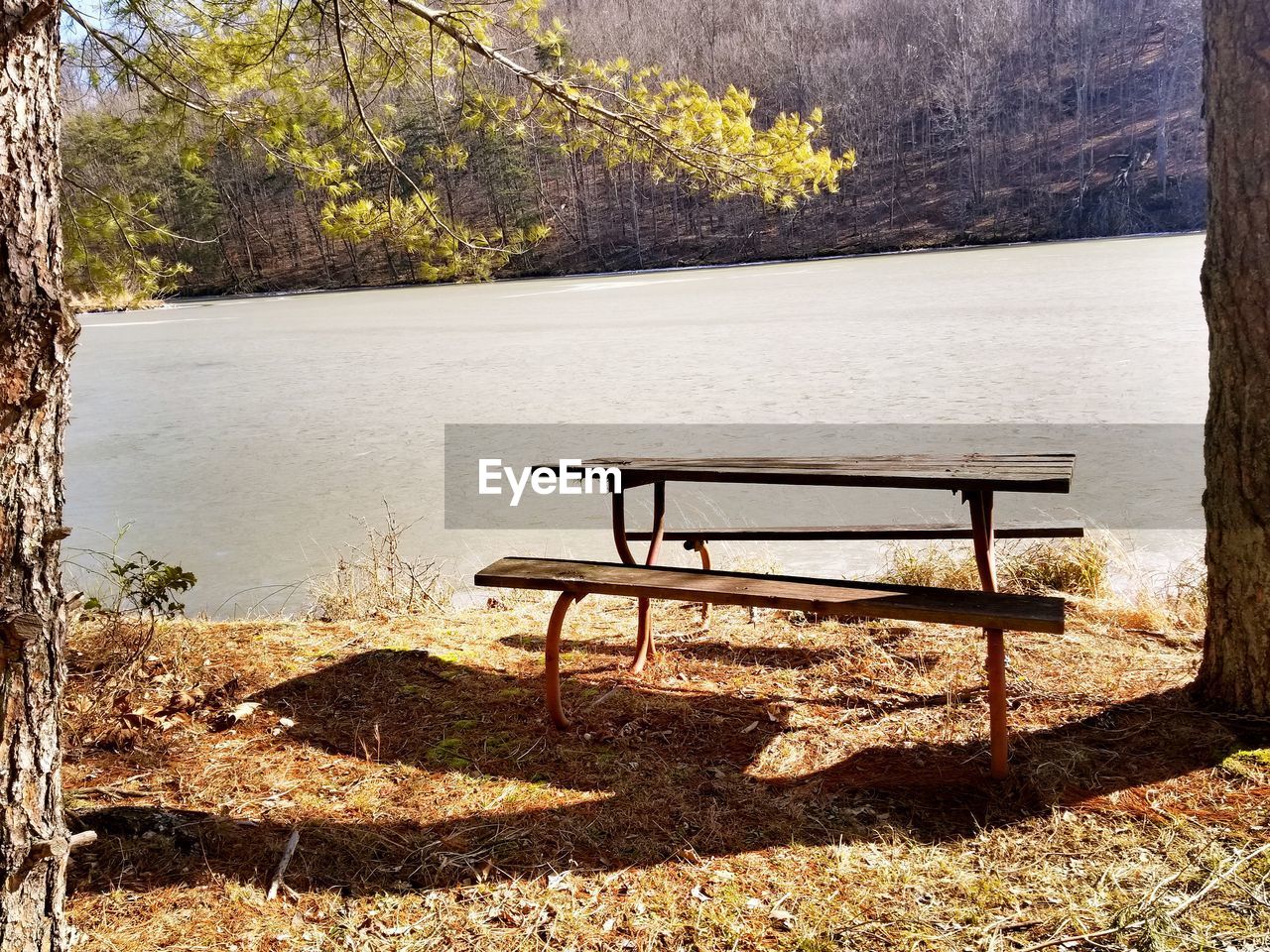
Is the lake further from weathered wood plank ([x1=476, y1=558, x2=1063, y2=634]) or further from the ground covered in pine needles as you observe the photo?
weathered wood plank ([x1=476, y1=558, x2=1063, y2=634])

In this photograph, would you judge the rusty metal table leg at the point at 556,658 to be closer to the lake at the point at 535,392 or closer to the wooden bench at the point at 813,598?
the wooden bench at the point at 813,598

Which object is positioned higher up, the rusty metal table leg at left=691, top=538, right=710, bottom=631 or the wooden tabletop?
the wooden tabletop

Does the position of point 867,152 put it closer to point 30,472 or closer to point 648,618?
point 648,618

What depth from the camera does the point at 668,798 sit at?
232 centimetres

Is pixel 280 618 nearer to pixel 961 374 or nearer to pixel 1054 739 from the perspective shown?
pixel 1054 739

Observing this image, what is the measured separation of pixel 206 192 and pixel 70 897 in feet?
147

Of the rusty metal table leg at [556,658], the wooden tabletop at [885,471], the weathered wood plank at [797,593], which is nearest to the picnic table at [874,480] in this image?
the wooden tabletop at [885,471]

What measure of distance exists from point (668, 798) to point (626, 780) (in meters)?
0.14

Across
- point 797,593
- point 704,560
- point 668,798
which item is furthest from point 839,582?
point 704,560

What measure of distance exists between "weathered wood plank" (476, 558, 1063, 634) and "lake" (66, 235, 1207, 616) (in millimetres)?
1889

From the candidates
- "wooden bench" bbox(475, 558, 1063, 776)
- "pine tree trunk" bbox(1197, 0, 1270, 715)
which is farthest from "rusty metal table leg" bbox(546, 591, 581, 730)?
"pine tree trunk" bbox(1197, 0, 1270, 715)

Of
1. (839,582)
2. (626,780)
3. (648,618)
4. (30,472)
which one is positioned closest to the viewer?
(30,472)

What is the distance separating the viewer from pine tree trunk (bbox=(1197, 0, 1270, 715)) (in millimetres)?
2332

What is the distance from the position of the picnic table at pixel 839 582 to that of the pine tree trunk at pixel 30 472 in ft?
3.66
